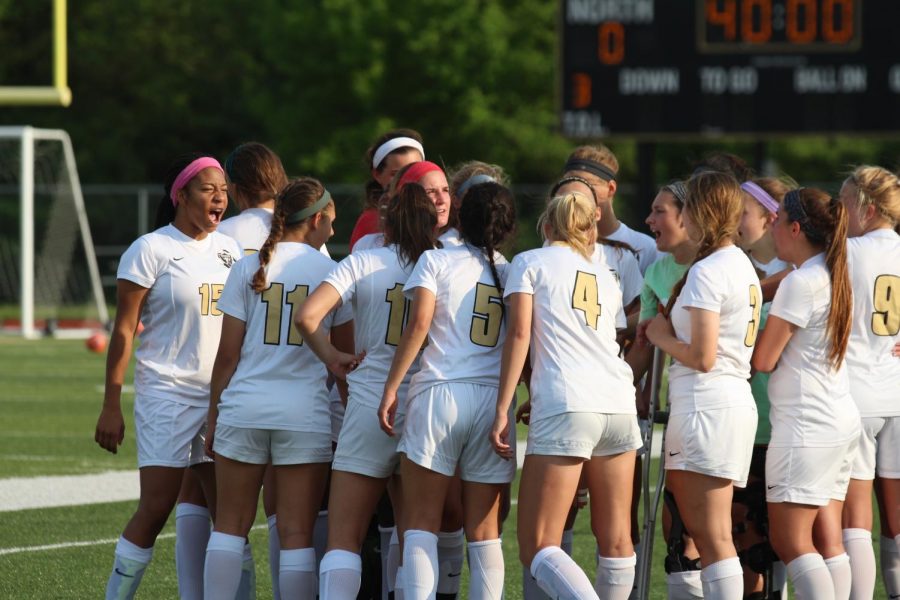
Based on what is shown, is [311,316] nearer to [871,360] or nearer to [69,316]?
[871,360]

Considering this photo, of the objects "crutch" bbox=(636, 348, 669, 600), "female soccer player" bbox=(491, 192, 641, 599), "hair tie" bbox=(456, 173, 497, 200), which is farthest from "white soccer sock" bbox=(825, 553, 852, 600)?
"hair tie" bbox=(456, 173, 497, 200)

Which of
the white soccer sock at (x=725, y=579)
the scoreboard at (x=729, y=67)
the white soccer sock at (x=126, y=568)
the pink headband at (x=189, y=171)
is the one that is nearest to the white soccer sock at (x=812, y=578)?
the white soccer sock at (x=725, y=579)

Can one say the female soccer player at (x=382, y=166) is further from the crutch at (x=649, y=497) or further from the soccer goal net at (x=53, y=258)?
the soccer goal net at (x=53, y=258)

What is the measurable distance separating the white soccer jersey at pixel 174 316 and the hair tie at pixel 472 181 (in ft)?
3.34

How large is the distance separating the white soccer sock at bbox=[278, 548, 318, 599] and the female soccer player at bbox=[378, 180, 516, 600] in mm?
354

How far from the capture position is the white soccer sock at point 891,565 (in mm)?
6117

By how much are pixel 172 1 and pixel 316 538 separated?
36724 millimetres

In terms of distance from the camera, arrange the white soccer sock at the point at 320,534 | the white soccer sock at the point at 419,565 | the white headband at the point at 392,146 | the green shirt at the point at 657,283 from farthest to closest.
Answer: the white headband at the point at 392,146 → the white soccer sock at the point at 320,534 → the green shirt at the point at 657,283 → the white soccer sock at the point at 419,565

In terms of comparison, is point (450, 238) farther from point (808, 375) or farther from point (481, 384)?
point (808, 375)

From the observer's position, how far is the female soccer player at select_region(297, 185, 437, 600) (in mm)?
5387

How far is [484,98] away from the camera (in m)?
34.7

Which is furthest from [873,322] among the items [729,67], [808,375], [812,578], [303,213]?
[729,67]

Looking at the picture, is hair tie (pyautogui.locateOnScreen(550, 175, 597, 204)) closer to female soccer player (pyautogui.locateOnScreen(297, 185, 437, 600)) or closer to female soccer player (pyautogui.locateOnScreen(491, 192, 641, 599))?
female soccer player (pyautogui.locateOnScreen(491, 192, 641, 599))

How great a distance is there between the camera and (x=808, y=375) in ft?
18.1
